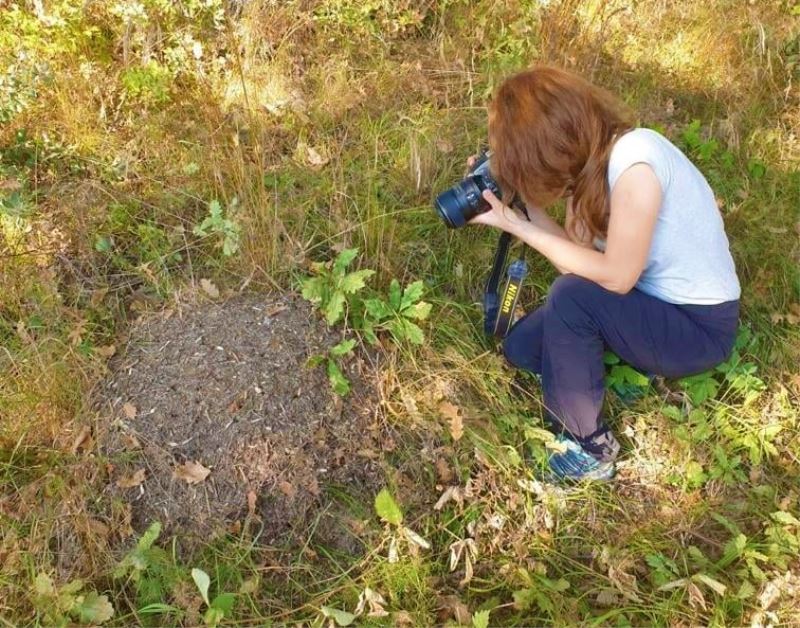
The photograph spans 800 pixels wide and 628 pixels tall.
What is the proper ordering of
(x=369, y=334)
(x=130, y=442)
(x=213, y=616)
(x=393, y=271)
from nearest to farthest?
(x=213, y=616) → (x=130, y=442) → (x=369, y=334) → (x=393, y=271)

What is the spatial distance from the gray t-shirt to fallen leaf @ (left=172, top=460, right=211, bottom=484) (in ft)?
4.74

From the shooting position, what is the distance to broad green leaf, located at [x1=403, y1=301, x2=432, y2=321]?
223 centimetres

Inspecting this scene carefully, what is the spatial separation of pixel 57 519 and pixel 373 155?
74.5 inches

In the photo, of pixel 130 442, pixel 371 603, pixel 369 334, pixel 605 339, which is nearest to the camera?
pixel 371 603

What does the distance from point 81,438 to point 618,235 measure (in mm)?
1748

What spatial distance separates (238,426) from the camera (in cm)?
204

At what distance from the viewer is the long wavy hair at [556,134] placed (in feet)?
5.96

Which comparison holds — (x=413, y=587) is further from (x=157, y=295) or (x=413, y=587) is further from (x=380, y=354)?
(x=157, y=295)

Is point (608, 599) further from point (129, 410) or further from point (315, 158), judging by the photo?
point (315, 158)

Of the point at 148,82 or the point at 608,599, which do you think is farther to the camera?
the point at 148,82

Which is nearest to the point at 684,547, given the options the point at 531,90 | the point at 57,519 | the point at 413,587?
the point at 413,587

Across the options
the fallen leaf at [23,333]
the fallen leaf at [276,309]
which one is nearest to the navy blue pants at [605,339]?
the fallen leaf at [276,309]

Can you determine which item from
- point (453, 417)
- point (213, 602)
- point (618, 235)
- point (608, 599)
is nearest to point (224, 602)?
point (213, 602)

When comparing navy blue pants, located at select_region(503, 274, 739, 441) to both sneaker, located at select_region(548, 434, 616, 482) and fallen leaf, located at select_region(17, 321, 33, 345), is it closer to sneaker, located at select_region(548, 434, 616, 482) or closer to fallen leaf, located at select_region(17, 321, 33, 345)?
sneaker, located at select_region(548, 434, 616, 482)
